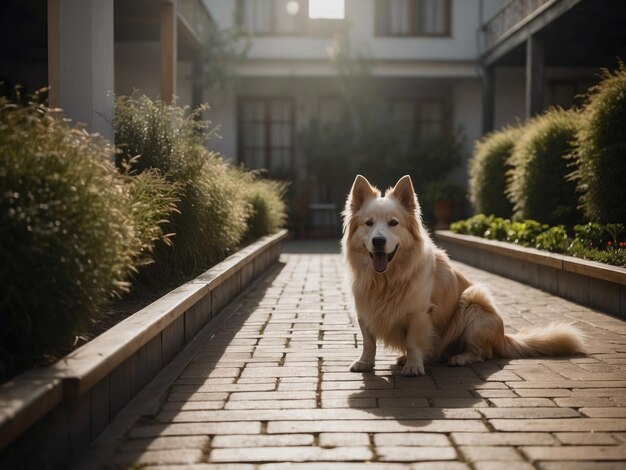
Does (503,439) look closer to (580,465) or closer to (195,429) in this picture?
(580,465)

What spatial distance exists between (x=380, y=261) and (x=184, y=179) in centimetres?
322

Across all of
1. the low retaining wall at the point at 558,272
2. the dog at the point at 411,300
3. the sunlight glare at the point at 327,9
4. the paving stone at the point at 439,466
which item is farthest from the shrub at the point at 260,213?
the sunlight glare at the point at 327,9

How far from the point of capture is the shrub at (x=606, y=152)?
8234 mm

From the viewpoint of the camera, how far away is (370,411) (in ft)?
12.1

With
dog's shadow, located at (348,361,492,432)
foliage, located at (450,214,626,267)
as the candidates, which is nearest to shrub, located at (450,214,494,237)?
foliage, located at (450,214,626,267)

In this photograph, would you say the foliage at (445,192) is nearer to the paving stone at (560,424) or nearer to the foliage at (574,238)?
the foliage at (574,238)

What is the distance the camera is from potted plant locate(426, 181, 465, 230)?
18531mm

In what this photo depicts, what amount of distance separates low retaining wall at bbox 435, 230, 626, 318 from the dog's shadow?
8.33ft

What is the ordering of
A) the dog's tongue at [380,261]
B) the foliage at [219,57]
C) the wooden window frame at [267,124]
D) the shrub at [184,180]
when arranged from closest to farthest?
the dog's tongue at [380,261], the shrub at [184,180], the foliage at [219,57], the wooden window frame at [267,124]

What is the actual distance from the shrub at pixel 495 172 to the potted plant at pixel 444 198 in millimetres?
4444

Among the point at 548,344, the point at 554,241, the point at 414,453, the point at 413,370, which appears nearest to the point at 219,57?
the point at 554,241

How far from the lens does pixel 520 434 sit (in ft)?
10.8

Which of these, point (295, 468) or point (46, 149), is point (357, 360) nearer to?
point (295, 468)

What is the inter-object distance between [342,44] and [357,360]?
15613mm
